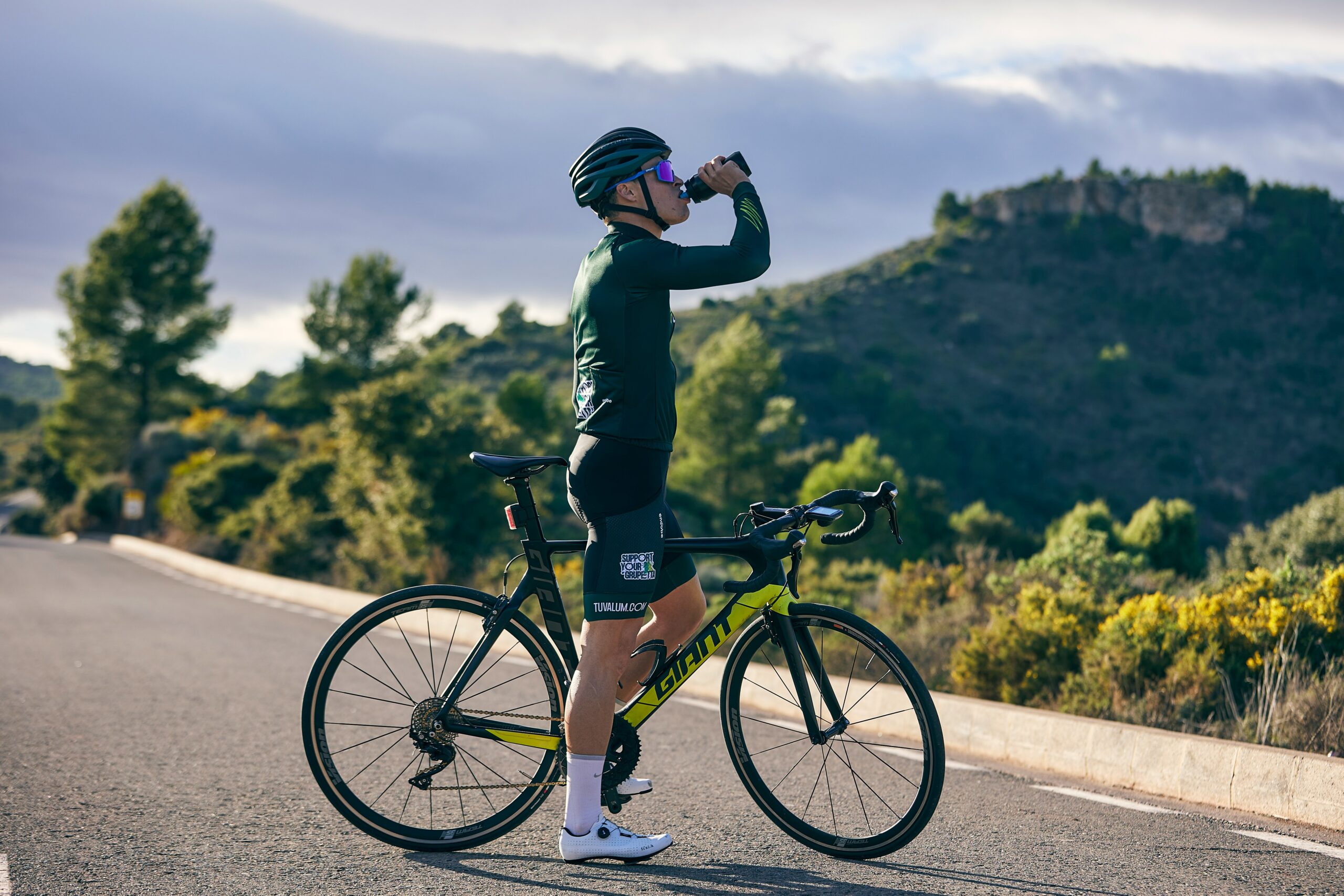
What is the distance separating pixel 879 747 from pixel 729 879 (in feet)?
5.82

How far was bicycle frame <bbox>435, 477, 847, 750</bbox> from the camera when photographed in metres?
3.71

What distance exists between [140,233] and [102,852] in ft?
211

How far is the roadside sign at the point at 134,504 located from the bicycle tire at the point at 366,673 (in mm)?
43428

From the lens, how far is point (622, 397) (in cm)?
346

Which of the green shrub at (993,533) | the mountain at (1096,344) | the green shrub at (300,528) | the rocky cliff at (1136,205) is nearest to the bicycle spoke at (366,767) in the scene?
the green shrub at (300,528)

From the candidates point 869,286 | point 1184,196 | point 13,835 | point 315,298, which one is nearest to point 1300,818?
point 13,835

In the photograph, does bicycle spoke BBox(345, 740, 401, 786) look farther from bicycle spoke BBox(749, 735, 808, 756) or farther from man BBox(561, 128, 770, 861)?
bicycle spoke BBox(749, 735, 808, 756)

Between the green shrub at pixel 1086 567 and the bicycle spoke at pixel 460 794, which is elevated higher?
the green shrub at pixel 1086 567

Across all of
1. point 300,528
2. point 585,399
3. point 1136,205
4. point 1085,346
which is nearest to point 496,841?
point 585,399

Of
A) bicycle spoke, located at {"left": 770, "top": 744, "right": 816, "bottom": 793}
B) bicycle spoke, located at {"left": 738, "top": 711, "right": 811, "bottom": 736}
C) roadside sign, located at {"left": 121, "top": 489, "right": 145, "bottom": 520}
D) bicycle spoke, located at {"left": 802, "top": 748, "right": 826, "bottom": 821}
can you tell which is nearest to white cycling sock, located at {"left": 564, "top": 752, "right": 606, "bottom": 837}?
bicycle spoke, located at {"left": 738, "top": 711, "right": 811, "bottom": 736}

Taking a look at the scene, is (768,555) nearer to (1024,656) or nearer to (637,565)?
(637,565)

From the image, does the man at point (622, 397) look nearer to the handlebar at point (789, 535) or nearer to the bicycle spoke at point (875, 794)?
the handlebar at point (789, 535)

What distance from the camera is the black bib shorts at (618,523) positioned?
3.51m

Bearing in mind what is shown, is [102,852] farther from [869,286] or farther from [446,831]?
[869,286]
